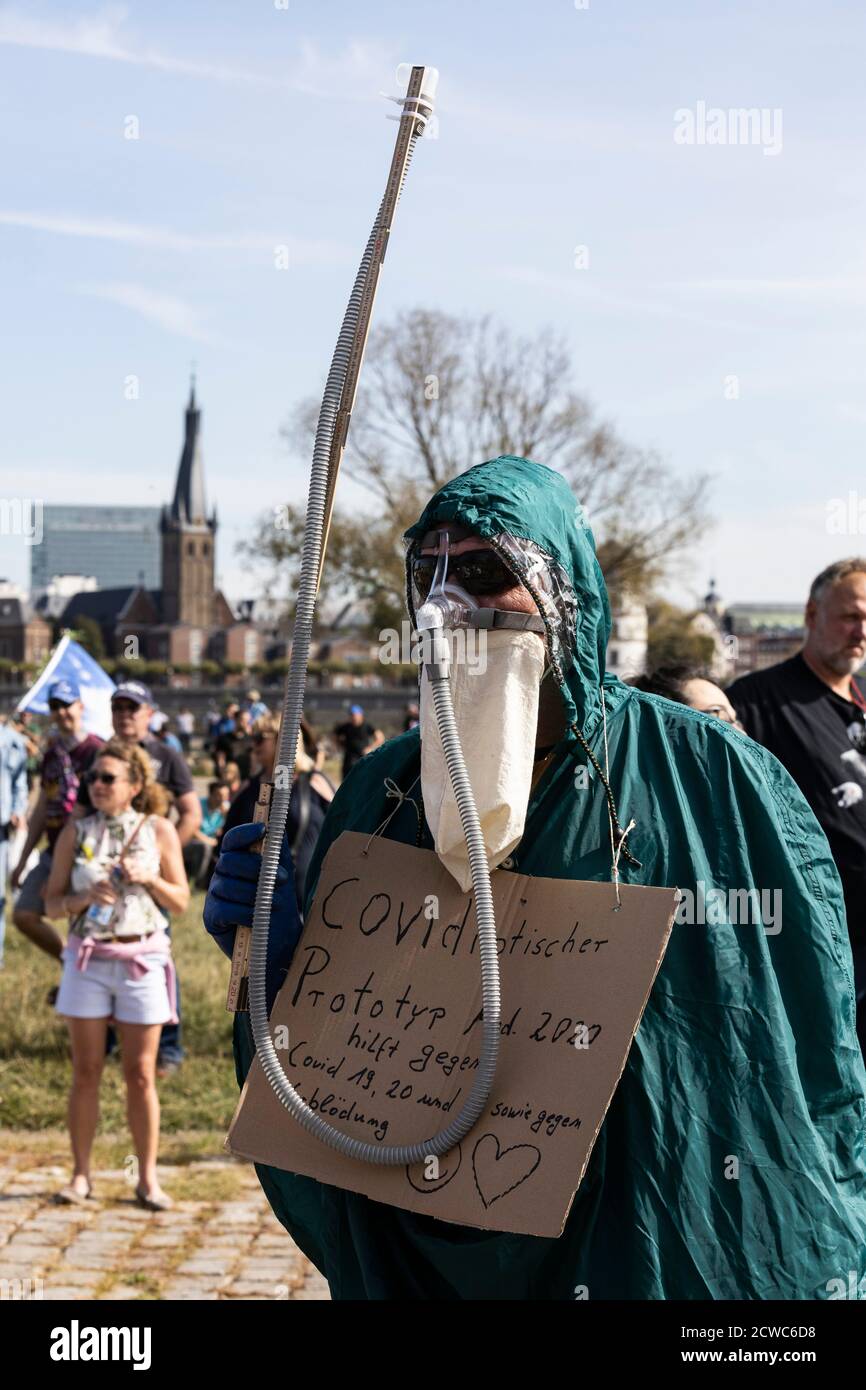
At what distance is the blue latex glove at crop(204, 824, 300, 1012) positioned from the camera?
90.1 inches

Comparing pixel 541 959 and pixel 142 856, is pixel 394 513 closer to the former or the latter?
pixel 142 856

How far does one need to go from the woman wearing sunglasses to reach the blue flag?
4927 millimetres

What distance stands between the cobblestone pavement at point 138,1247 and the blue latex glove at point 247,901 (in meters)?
2.77

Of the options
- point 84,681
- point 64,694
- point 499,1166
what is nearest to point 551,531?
point 499,1166

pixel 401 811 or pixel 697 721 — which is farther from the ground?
pixel 697 721

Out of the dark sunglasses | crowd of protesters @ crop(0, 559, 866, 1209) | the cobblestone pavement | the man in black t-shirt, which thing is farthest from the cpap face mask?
the cobblestone pavement

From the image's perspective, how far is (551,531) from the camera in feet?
7.30

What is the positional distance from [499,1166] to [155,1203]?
398cm

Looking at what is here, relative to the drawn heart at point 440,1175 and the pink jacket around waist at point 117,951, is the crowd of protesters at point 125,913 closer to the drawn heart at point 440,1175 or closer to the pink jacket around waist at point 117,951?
the pink jacket around waist at point 117,951

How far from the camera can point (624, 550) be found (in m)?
39.6

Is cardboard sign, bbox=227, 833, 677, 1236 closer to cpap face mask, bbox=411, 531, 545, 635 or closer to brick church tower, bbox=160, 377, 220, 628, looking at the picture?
cpap face mask, bbox=411, 531, 545, 635

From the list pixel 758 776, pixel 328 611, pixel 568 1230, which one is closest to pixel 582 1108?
pixel 568 1230

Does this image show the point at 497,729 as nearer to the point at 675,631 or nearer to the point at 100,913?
the point at 100,913
